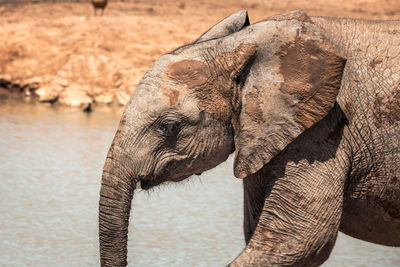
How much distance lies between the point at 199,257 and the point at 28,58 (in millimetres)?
9699

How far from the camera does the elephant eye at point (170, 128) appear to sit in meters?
2.86

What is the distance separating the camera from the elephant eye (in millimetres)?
2855

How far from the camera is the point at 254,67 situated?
2932 mm

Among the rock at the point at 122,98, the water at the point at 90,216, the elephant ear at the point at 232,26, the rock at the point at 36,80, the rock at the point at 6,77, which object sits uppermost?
the elephant ear at the point at 232,26

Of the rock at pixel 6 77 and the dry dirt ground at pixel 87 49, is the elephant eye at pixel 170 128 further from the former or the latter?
the rock at pixel 6 77

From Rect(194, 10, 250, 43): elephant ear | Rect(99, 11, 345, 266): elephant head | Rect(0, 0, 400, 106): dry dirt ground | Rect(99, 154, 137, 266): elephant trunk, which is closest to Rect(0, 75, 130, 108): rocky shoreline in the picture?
Rect(0, 0, 400, 106): dry dirt ground

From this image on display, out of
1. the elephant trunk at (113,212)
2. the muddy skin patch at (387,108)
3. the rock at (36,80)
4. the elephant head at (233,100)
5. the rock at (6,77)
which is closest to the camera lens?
the elephant trunk at (113,212)

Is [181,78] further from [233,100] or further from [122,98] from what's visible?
[122,98]

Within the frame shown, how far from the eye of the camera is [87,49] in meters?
13.9

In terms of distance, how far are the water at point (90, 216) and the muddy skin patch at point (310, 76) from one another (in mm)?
916

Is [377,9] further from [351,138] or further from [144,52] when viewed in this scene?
[351,138]

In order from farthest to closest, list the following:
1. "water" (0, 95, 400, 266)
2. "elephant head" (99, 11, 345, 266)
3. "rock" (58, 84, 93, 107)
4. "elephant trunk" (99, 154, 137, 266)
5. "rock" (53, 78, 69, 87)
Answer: "rock" (53, 78, 69, 87)
"rock" (58, 84, 93, 107)
"water" (0, 95, 400, 266)
"elephant head" (99, 11, 345, 266)
"elephant trunk" (99, 154, 137, 266)

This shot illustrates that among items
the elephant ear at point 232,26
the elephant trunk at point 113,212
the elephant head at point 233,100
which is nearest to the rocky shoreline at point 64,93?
the elephant ear at point 232,26

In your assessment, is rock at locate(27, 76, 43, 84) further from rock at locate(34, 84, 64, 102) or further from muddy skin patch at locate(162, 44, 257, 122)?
muddy skin patch at locate(162, 44, 257, 122)
